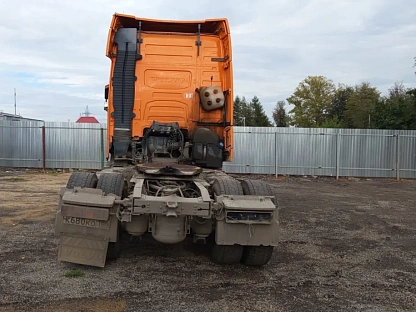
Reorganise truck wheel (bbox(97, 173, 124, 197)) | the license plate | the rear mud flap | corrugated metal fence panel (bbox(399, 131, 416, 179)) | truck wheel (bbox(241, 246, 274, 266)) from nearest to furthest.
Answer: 1. the license plate
2. the rear mud flap
3. truck wheel (bbox(97, 173, 124, 197))
4. truck wheel (bbox(241, 246, 274, 266))
5. corrugated metal fence panel (bbox(399, 131, 416, 179))

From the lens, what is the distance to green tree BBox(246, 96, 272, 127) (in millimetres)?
76938

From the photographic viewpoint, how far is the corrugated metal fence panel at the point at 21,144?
1984cm

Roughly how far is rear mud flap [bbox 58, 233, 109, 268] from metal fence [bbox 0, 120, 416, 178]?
15.0 meters

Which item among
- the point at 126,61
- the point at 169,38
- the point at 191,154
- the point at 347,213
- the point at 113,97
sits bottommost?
the point at 347,213

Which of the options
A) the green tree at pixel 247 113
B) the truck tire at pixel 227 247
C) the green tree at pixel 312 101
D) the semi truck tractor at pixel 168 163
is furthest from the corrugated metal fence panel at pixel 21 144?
the green tree at pixel 247 113

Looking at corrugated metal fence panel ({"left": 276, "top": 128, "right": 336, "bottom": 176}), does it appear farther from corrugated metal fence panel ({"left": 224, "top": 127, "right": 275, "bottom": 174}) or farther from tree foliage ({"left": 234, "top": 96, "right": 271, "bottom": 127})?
tree foliage ({"left": 234, "top": 96, "right": 271, "bottom": 127})

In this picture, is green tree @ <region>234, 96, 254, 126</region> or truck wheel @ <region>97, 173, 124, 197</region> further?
green tree @ <region>234, 96, 254, 126</region>

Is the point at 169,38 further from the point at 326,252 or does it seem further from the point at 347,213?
the point at 347,213

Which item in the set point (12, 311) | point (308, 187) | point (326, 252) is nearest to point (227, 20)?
point (326, 252)

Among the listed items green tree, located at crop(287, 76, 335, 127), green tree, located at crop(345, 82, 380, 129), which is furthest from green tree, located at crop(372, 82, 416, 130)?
green tree, located at crop(287, 76, 335, 127)

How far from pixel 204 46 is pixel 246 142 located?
494 inches

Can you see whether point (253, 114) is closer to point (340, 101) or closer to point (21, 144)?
point (340, 101)

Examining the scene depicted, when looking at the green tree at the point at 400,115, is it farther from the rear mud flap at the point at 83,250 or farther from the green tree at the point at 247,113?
the green tree at the point at 247,113

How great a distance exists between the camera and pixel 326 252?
21.9 ft
